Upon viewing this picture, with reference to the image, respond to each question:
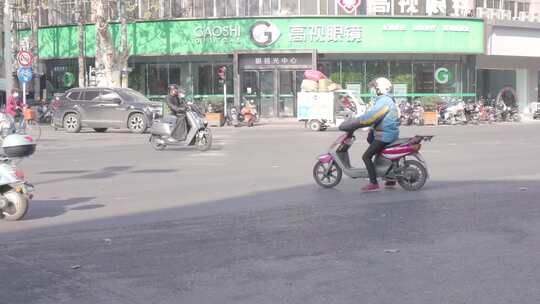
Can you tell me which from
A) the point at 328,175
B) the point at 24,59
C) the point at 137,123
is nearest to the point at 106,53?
the point at 24,59

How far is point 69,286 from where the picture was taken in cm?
591

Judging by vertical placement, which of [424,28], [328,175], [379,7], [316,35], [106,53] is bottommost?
[328,175]

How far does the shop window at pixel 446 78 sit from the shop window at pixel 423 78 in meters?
0.30

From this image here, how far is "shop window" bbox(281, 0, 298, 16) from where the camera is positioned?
144ft

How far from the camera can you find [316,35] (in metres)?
43.3

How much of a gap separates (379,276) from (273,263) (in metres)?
0.94

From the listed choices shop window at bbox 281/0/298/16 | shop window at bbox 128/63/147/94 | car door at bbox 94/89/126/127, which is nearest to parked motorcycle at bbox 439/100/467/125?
shop window at bbox 281/0/298/16

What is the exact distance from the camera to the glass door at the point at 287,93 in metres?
43.8

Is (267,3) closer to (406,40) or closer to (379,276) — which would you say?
(406,40)

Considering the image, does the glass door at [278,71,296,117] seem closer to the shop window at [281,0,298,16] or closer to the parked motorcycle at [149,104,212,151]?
the shop window at [281,0,298,16]

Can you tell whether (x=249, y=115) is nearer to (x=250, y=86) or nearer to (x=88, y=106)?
(x=250, y=86)

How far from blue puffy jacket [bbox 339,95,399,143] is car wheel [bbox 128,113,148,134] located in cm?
1764

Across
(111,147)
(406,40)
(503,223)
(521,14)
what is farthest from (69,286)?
(521,14)

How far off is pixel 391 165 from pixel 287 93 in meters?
32.7
